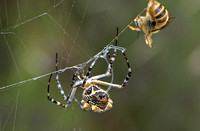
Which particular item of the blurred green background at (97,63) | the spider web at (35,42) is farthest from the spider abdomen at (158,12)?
the blurred green background at (97,63)

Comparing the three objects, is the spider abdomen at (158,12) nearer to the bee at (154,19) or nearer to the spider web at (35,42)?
the bee at (154,19)

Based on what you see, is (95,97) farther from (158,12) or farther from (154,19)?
(158,12)

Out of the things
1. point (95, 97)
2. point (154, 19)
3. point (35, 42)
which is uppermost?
point (154, 19)

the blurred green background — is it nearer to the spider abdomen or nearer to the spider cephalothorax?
the spider cephalothorax

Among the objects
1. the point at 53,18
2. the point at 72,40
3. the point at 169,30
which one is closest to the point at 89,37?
the point at 72,40

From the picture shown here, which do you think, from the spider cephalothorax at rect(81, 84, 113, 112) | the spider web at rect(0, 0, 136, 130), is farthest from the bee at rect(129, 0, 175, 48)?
the spider web at rect(0, 0, 136, 130)

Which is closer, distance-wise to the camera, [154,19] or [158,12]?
[158,12]

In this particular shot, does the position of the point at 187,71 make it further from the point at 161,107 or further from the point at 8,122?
A: the point at 8,122

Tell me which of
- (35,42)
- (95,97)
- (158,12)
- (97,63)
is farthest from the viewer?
(97,63)

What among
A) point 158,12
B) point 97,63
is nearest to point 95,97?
point 158,12
